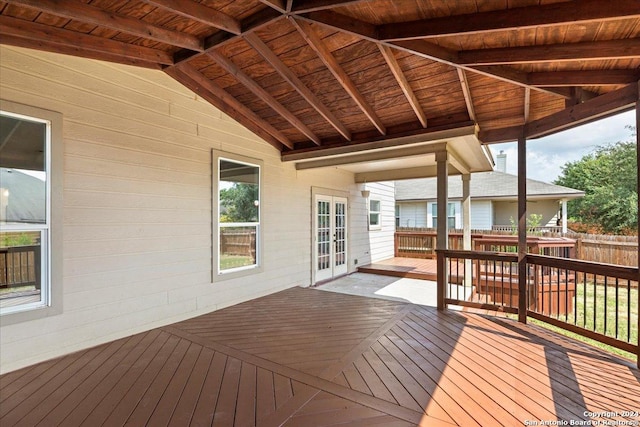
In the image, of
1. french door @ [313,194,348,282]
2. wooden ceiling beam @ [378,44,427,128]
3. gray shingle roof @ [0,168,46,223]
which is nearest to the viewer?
gray shingle roof @ [0,168,46,223]

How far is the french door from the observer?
22.3 ft

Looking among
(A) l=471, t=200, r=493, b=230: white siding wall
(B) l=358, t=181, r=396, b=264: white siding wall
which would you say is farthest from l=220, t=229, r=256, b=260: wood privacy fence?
(A) l=471, t=200, r=493, b=230: white siding wall

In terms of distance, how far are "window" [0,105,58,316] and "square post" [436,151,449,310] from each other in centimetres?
473

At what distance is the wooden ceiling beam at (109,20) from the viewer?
2234 mm

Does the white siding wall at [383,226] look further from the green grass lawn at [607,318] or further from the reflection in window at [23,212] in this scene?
the reflection in window at [23,212]

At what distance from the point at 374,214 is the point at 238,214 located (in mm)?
5477

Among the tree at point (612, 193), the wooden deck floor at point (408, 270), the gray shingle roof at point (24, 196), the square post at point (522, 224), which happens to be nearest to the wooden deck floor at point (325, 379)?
the square post at point (522, 224)

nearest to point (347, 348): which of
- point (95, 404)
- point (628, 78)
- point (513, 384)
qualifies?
point (513, 384)

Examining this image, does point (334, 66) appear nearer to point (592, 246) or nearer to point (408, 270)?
point (408, 270)

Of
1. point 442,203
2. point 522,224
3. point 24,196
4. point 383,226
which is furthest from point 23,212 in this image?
point 383,226

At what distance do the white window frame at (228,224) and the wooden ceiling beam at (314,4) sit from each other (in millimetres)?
2542

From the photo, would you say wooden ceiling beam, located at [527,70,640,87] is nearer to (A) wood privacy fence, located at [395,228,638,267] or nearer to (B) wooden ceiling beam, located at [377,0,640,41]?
(B) wooden ceiling beam, located at [377,0,640,41]

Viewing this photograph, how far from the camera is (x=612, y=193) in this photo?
15.2m

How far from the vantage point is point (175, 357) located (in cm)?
290
